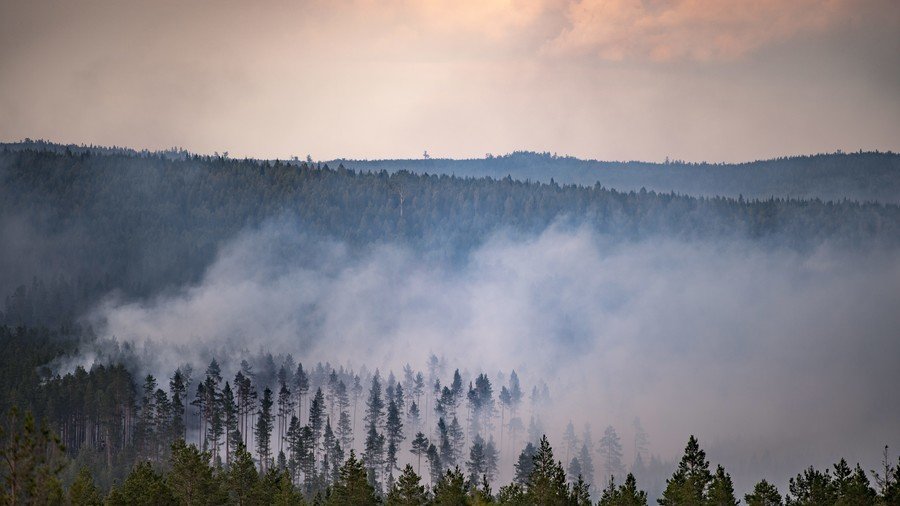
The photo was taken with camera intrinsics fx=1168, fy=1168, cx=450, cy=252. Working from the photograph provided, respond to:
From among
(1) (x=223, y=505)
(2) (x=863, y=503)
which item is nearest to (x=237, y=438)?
(1) (x=223, y=505)

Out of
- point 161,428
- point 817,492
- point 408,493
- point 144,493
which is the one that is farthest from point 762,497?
point 161,428

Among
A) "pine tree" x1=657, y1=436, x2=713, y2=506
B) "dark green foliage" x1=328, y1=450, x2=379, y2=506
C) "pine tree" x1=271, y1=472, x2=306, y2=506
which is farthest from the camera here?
"pine tree" x1=657, y1=436, x2=713, y2=506

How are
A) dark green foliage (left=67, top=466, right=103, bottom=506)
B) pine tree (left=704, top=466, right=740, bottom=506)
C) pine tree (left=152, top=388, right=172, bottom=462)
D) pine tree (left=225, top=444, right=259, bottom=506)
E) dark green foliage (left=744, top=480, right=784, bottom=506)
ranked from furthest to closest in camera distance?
pine tree (left=152, top=388, right=172, bottom=462) → pine tree (left=225, top=444, right=259, bottom=506) → pine tree (left=704, top=466, right=740, bottom=506) → dark green foliage (left=744, top=480, right=784, bottom=506) → dark green foliage (left=67, top=466, right=103, bottom=506)

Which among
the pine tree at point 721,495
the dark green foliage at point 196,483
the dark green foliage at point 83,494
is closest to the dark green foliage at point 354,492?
the dark green foliage at point 196,483

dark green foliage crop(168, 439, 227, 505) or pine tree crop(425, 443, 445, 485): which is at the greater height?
pine tree crop(425, 443, 445, 485)

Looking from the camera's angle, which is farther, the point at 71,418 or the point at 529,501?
the point at 71,418

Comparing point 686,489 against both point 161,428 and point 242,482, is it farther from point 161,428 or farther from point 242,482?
point 161,428

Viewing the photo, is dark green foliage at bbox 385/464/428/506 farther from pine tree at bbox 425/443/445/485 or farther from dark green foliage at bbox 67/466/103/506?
pine tree at bbox 425/443/445/485

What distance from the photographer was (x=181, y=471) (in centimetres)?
8556

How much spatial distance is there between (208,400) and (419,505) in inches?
4218

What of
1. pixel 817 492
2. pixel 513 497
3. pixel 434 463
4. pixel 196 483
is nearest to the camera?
pixel 196 483

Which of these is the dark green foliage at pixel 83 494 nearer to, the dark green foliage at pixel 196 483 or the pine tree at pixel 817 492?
the dark green foliage at pixel 196 483

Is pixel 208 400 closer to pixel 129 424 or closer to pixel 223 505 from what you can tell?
pixel 129 424

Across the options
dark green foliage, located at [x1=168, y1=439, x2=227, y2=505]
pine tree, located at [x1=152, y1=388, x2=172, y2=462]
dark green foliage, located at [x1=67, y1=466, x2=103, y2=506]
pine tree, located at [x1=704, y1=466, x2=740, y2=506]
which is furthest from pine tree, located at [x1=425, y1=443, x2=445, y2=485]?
dark green foliage, located at [x1=168, y1=439, x2=227, y2=505]
